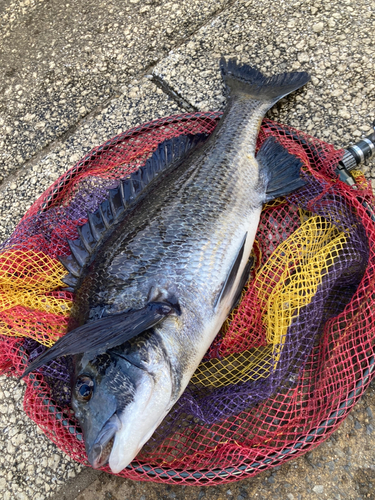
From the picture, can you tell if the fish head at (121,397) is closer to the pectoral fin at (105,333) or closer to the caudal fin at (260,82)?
the pectoral fin at (105,333)

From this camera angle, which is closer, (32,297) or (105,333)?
(105,333)

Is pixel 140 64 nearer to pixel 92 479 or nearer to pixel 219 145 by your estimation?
pixel 219 145

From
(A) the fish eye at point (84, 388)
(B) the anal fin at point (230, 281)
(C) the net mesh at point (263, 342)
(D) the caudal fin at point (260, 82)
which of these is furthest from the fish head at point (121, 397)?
(D) the caudal fin at point (260, 82)

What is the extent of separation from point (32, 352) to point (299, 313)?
162 centimetres

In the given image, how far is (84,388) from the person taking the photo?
178cm

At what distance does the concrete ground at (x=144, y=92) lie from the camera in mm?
2299

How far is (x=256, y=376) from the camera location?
220 centimetres

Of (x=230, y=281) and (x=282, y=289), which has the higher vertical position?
(x=230, y=281)

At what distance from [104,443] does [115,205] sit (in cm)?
131

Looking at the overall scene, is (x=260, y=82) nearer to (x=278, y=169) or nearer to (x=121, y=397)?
(x=278, y=169)

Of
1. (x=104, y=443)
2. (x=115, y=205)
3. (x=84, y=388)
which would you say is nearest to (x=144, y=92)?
(x=115, y=205)

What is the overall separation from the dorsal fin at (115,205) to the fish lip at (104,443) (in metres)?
0.84

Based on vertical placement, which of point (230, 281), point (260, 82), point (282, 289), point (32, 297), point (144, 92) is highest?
point (144, 92)

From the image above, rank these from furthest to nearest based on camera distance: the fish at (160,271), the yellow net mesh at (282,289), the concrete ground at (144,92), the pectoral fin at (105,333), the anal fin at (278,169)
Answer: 1. the anal fin at (278,169)
2. the concrete ground at (144,92)
3. the yellow net mesh at (282,289)
4. the fish at (160,271)
5. the pectoral fin at (105,333)
